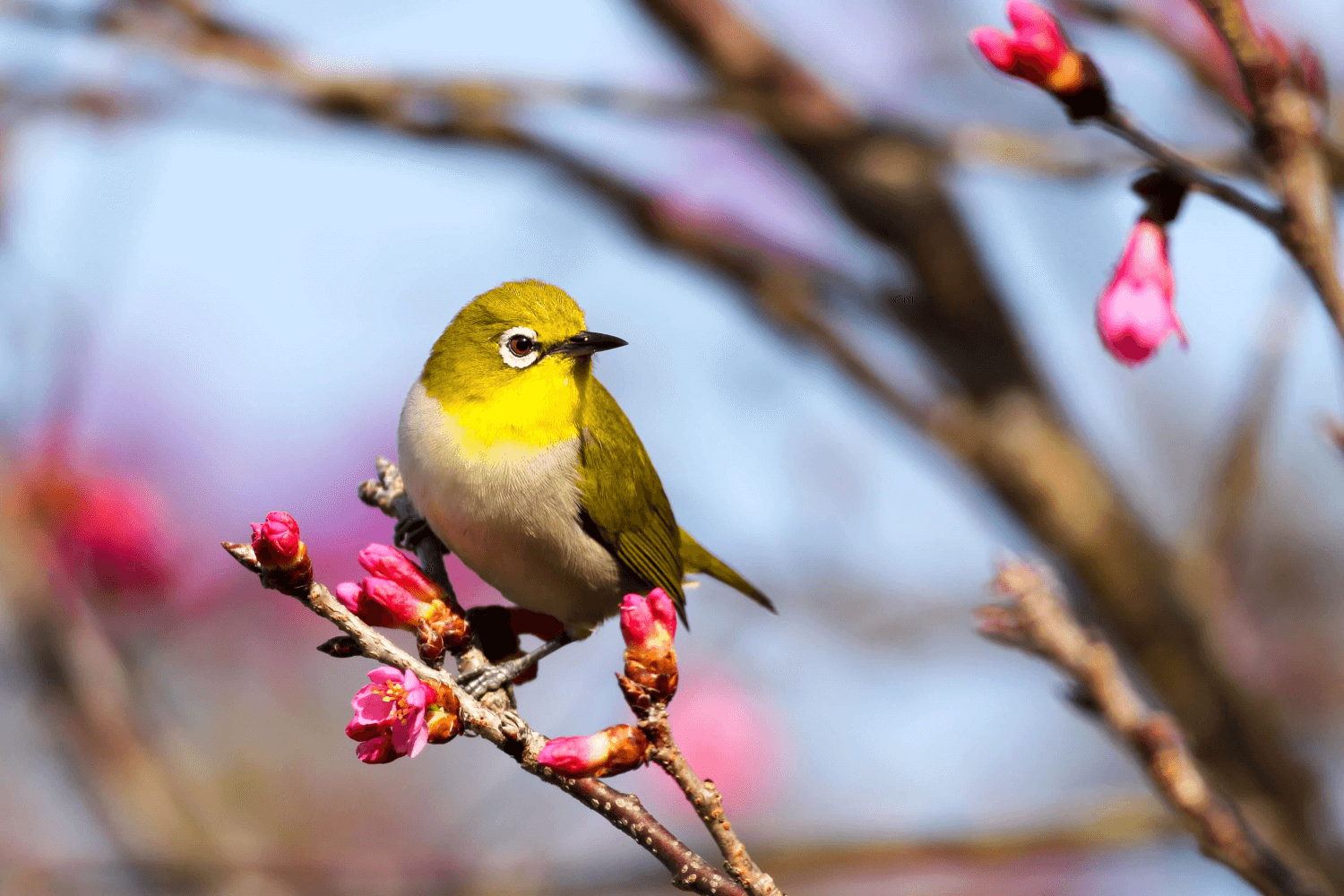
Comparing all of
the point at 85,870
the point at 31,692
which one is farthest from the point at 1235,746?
the point at 31,692

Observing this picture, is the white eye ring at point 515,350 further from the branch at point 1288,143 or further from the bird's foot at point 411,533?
the branch at point 1288,143

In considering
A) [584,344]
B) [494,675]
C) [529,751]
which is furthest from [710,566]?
[529,751]

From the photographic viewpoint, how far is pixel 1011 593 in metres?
2.11

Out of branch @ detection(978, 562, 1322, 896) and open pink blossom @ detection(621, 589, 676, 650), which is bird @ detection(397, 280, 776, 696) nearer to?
open pink blossom @ detection(621, 589, 676, 650)

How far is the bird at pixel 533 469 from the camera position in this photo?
9.46 ft

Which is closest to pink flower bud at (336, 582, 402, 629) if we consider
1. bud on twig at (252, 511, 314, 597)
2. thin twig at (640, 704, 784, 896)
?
bud on twig at (252, 511, 314, 597)

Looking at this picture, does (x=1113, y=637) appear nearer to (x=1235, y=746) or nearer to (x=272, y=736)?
(x=1235, y=746)

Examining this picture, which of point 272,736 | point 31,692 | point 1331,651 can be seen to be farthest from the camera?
point 272,736

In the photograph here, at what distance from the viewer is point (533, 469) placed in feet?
9.82

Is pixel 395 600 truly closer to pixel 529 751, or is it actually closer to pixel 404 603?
pixel 404 603

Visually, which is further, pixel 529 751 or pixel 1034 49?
pixel 1034 49

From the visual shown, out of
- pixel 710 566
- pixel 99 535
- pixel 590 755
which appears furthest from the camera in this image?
pixel 99 535

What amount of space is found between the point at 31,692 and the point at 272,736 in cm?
564

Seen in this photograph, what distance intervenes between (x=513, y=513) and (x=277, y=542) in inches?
40.9
